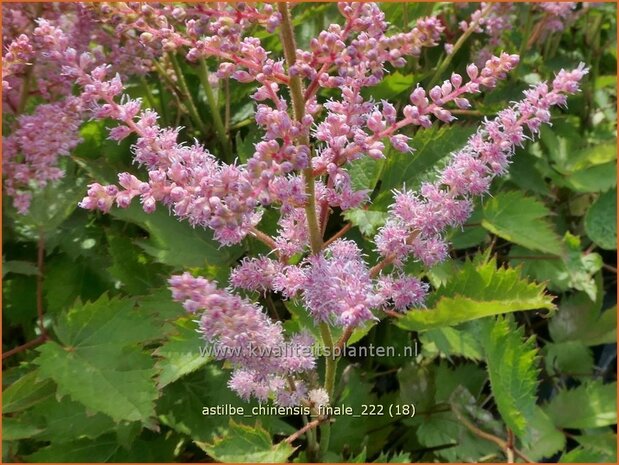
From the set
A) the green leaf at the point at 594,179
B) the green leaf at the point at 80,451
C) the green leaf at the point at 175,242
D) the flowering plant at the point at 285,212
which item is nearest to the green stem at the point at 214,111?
the flowering plant at the point at 285,212

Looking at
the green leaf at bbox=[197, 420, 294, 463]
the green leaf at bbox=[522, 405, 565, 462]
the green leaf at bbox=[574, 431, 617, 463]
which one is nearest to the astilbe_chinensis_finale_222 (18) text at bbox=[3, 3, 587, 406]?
the green leaf at bbox=[197, 420, 294, 463]

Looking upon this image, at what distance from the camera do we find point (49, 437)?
1449mm

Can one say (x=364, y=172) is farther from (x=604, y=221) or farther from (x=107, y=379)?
(x=604, y=221)

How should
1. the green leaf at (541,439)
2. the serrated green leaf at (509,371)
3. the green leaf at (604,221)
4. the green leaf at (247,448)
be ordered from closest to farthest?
the green leaf at (247,448), the serrated green leaf at (509,371), the green leaf at (541,439), the green leaf at (604,221)

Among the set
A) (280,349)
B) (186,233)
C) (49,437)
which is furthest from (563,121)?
(49,437)

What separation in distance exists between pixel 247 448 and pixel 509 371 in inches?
21.5

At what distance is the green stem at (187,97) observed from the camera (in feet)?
5.43

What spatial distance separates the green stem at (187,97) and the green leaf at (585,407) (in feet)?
3.92

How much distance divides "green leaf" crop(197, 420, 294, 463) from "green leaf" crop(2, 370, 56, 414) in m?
0.41

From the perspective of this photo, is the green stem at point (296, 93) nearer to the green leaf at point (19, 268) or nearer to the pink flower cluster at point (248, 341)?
the pink flower cluster at point (248, 341)

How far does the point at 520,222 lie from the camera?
5.08ft

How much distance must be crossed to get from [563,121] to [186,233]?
126cm

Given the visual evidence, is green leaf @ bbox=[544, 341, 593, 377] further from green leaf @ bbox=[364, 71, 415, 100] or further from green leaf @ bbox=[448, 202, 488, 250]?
green leaf @ bbox=[364, 71, 415, 100]

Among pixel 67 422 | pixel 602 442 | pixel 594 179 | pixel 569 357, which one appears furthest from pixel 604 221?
pixel 67 422
